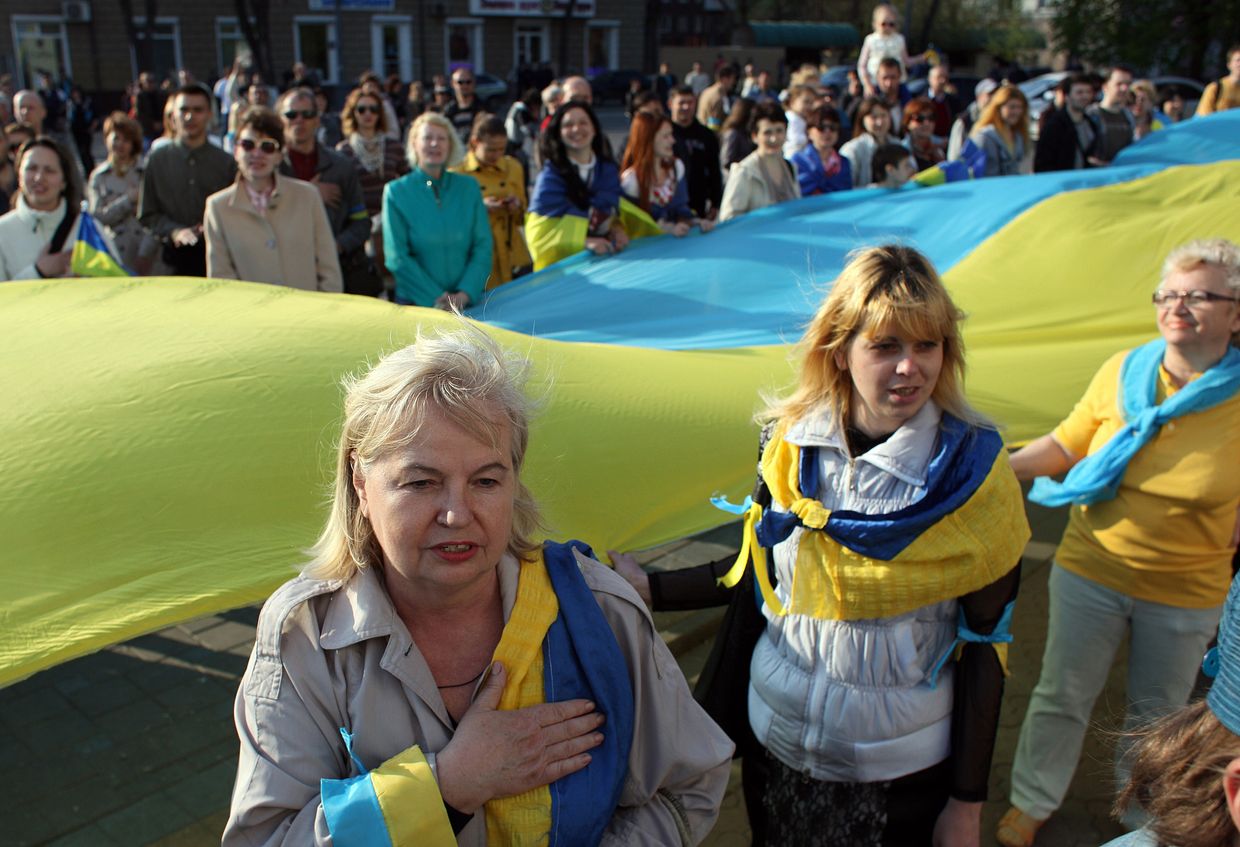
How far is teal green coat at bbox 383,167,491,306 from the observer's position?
529 cm

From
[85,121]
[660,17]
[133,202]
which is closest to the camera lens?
[133,202]

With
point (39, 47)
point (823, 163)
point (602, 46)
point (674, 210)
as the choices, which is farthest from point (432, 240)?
point (602, 46)

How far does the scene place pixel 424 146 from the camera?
5.46 m

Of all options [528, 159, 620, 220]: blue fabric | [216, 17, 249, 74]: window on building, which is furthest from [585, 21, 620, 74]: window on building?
[528, 159, 620, 220]: blue fabric

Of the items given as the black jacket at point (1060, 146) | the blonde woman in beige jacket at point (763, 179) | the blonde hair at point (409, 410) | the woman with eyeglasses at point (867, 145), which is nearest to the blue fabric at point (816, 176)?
the blonde woman in beige jacket at point (763, 179)

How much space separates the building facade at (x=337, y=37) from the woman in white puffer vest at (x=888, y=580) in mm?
30642

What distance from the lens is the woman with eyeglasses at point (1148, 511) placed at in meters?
2.93

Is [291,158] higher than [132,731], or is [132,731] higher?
[291,158]

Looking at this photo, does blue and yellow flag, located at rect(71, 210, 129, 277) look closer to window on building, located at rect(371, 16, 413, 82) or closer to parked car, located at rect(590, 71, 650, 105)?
parked car, located at rect(590, 71, 650, 105)

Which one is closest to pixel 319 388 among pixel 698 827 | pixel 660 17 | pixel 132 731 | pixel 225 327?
pixel 225 327

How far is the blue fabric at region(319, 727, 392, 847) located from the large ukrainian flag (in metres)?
0.77

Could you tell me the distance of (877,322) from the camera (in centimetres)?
233

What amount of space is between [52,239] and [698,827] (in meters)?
4.15

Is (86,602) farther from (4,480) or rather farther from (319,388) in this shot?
(319,388)
